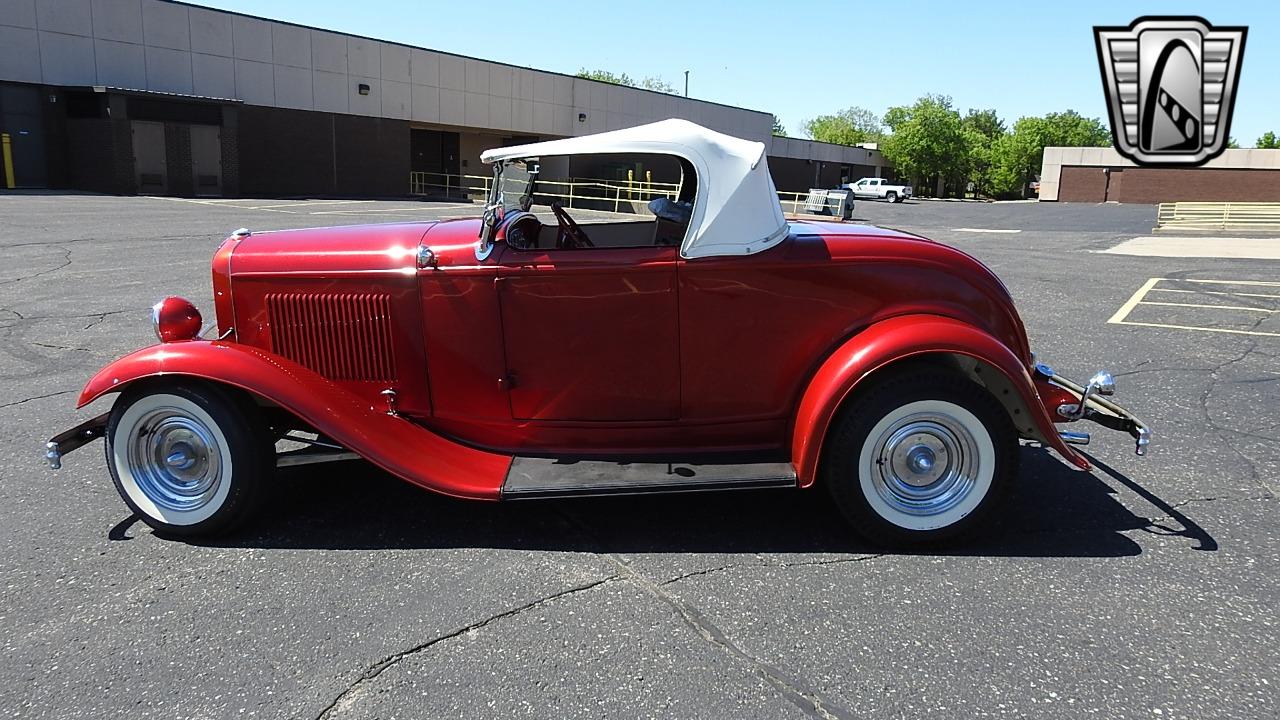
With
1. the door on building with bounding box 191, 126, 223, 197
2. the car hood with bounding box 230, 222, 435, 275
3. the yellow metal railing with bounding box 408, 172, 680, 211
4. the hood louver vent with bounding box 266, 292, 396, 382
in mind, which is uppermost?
the door on building with bounding box 191, 126, 223, 197

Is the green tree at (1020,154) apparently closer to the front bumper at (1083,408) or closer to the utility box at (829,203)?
the utility box at (829,203)

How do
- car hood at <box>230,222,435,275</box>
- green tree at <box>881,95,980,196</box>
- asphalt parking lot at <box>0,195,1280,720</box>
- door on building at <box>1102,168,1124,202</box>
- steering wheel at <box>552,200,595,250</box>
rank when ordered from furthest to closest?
green tree at <box>881,95,980,196</box>
door on building at <box>1102,168,1124,202</box>
steering wheel at <box>552,200,595,250</box>
car hood at <box>230,222,435,275</box>
asphalt parking lot at <box>0,195,1280,720</box>

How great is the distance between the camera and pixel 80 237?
555 inches

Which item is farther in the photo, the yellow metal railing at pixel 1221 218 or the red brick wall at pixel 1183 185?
the red brick wall at pixel 1183 185

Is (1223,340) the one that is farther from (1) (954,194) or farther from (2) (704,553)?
(1) (954,194)

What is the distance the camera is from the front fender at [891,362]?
11.2 feet

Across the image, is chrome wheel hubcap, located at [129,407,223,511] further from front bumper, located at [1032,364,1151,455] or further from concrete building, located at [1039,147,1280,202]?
concrete building, located at [1039,147,1280,202]

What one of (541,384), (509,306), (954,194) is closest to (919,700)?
(541,384)

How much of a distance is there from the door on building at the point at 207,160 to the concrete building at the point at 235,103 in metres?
0.04

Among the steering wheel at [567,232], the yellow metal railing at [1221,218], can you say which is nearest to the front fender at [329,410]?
the steering wheel at [567,232]

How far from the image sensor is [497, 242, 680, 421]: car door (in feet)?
11.7

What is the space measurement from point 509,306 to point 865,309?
160cm

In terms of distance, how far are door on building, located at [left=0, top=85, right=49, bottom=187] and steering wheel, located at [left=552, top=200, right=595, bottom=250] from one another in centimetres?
3095

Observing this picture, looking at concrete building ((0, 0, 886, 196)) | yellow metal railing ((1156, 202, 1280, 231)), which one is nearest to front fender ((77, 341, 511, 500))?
yellow metal railing ((1156, 202, 1280, 231))
